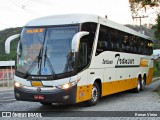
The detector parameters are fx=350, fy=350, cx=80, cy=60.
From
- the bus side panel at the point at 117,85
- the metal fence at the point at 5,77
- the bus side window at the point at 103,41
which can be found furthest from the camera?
the metal fence at the point at 5,77

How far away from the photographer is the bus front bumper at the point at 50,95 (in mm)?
11359

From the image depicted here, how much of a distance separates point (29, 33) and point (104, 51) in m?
3.47

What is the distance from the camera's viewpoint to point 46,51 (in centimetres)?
1180

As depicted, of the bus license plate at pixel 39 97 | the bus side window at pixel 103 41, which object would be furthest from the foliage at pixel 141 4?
the bus license plate at pixel 39 97

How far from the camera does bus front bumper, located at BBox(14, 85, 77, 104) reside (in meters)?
11.4

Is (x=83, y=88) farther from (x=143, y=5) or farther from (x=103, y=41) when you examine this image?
(x=143, y=5)

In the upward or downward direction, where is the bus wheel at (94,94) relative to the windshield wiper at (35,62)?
downward

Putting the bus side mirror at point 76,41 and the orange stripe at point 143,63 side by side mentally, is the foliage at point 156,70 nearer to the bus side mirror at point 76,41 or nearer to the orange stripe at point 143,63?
the orange stripe at point 143,63

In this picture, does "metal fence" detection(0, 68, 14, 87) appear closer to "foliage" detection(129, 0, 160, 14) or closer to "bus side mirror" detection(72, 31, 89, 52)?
"foliage" detection(129, 0, 160, 14)

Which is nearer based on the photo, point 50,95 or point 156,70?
point 50,95

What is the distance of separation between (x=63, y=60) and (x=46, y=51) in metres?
0.70

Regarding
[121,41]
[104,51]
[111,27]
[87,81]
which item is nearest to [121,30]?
[121,41]

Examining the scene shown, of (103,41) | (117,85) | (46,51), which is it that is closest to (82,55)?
(46,51)

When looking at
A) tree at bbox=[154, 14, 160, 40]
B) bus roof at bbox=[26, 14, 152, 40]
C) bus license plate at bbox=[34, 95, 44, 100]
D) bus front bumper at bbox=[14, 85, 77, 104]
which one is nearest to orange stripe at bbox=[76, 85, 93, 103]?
bus front bumper at bbox=[14, 85, 77, 104]
